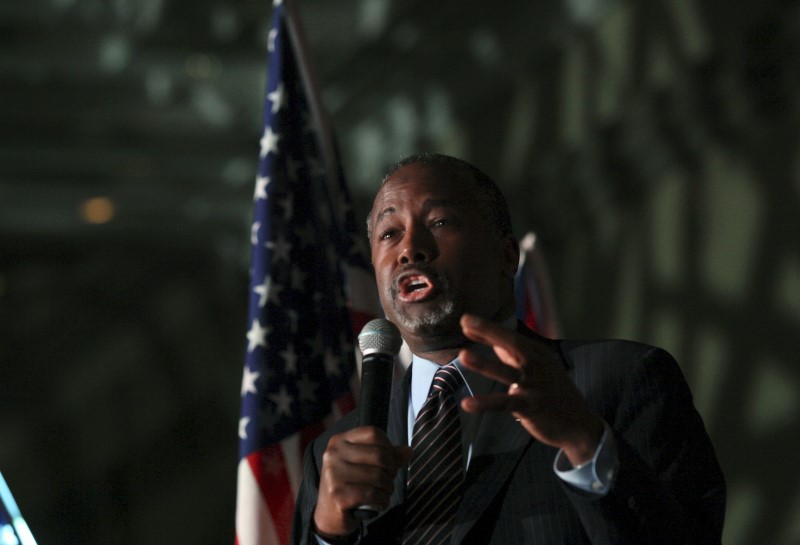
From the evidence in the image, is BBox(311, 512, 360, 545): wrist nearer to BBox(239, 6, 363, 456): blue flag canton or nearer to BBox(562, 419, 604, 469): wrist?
BBox(562, 419, 604, 469): wrist

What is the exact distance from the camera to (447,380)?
5.57ft

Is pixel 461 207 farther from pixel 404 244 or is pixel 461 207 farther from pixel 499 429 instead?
pixel 499 429

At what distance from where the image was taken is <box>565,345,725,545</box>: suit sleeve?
4.34 feet

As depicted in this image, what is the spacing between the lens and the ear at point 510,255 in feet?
6.26

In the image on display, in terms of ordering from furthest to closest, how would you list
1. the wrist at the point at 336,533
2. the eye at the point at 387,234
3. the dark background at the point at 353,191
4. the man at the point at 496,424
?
1. the dark background at the point at 353,191
2. the eye at the point at 387,234
3. the wrist at the point at 336,533
4. the man at the point at 496,424

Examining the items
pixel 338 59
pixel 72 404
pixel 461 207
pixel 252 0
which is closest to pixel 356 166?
pixel 338 59

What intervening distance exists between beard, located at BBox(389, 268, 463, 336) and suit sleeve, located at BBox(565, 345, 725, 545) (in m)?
0.24

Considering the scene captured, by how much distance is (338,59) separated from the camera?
20.6 ft

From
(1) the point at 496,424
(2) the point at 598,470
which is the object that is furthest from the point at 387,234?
(2) the point at 598,470

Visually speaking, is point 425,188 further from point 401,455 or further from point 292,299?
point 292,299

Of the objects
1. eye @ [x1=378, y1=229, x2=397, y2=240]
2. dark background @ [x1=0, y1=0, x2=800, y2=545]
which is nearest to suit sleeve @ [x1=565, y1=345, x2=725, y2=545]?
eye @ [x1=378, y1=229, x2=397, y2=240]

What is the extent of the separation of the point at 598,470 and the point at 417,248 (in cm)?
58

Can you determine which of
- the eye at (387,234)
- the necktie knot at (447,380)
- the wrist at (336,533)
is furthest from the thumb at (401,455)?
the eye at (387,234)

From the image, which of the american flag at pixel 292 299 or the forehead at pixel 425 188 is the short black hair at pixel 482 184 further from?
the american flag at pixel 292 299
